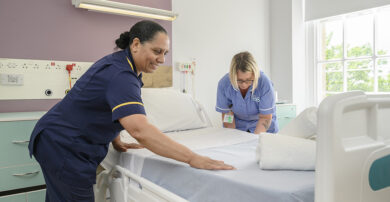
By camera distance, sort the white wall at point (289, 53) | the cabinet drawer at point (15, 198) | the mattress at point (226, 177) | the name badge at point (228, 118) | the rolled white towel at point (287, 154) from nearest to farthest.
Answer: the mattress at point (226, 177), the rolled white towel at point (287, 154), the cabinet drawer at point (15, 198), the name badge at point (228, 118), the white wall at point (289, 53)

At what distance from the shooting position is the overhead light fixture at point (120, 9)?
229cm

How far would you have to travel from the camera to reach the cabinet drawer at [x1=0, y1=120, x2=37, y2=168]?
1.76 meters

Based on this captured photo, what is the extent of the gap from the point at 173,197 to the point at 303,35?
10.9 feet

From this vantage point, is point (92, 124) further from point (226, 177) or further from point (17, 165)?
point (17, 165)

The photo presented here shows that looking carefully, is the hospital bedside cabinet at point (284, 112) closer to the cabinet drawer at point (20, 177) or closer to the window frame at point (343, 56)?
the window frame at point (343, 56)

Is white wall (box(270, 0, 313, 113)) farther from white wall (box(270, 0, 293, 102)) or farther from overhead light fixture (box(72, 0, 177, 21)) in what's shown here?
overhead light fixture (box(72, 0, 177, 21))

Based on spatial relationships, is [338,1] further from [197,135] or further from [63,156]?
[63,156]

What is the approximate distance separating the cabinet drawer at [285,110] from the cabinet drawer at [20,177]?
2.44 m

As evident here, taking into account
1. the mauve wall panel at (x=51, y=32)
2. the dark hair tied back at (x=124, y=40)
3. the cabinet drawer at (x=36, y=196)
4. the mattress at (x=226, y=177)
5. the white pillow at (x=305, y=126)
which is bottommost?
the cabinet drawer at (x=36, y=196)

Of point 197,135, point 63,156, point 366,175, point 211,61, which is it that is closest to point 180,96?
point 197,135

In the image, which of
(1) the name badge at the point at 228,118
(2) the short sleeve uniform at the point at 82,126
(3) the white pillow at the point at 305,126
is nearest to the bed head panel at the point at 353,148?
(3) the white pillow at the point at 305,126

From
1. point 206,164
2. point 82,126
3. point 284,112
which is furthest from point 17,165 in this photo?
point 284,112

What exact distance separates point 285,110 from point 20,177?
2684 millimetres

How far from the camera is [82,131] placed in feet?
4.25
